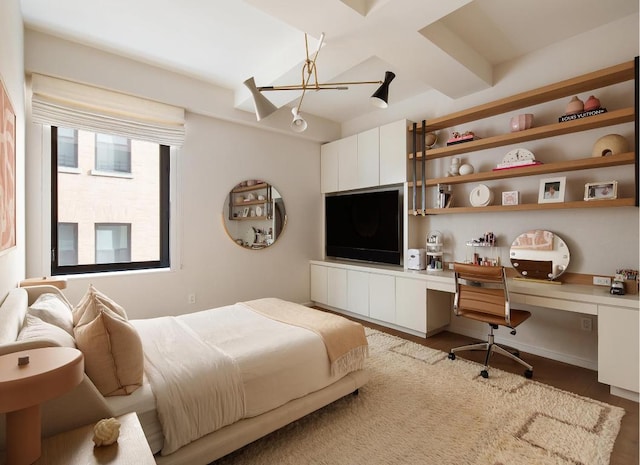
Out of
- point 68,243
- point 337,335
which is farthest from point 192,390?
point 68,243

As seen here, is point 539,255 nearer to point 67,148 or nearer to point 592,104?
point 592,104

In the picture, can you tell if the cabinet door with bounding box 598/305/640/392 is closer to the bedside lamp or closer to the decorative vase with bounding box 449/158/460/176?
the decorative vase with bounding box 449/158/460/176

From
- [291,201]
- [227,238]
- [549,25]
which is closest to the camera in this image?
[549,25]

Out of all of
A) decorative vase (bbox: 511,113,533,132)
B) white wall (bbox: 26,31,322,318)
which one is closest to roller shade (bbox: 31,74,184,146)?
white wall (bbox: 26,31,322,318)

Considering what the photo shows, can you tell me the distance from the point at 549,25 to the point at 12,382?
3835 millimetres

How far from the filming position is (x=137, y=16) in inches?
97.1

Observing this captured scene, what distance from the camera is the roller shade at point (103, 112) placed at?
278cm

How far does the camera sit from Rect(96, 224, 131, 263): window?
10.7 ft

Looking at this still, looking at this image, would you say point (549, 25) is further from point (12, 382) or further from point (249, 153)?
point (12, 382)

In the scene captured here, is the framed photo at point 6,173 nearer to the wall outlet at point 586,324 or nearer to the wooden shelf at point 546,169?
the wooden shelf at point 546,169

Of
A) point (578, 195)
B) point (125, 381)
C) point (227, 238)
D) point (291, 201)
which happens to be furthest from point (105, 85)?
point (578, 195)

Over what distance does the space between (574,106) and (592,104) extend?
0.12 meters

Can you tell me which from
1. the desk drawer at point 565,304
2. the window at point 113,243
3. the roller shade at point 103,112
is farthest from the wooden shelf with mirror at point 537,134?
the window at point 113,243

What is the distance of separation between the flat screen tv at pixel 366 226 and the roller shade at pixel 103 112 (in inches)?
88.1
